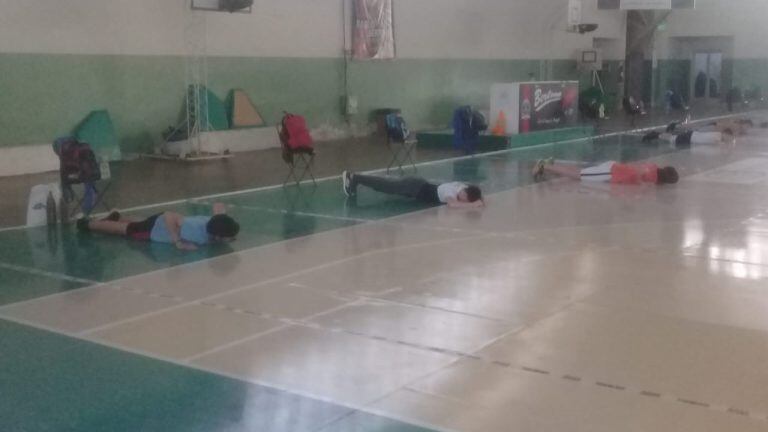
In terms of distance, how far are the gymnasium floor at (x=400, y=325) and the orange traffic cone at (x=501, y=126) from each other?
674 centimetres

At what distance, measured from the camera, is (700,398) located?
389 centimetres

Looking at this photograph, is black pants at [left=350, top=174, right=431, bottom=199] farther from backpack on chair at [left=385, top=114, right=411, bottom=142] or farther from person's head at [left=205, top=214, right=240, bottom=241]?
person's head at [left=205, top=214, right=240, bottom=241]

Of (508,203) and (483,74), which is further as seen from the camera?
(483,74)

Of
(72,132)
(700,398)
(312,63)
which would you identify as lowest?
(700,398)

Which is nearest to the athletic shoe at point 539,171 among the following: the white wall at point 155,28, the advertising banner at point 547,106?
the advertising banner at point 547,106

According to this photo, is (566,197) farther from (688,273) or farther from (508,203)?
(688,273)

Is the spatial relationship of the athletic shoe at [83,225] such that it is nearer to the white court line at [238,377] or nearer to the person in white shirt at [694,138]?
the white court line at [238,377]

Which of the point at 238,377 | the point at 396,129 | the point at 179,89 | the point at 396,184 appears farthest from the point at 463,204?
the point at 179,89

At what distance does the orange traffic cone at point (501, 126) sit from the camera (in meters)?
15.2

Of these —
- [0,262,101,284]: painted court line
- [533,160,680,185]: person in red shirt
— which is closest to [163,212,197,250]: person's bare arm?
[0,262,101,284]: painted court line

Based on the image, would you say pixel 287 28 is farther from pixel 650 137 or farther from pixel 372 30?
pixel 650 137

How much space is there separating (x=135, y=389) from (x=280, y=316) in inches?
50.8

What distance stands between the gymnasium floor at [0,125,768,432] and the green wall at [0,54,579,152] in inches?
187

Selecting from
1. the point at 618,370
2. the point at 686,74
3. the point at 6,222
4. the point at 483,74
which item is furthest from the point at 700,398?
the point at 686,74
